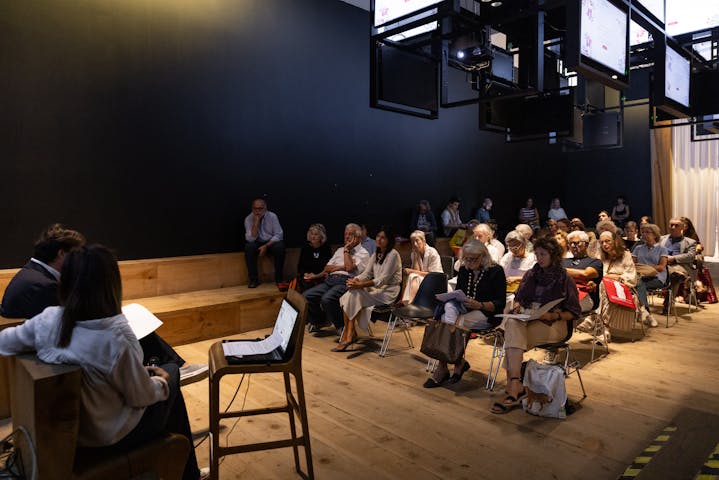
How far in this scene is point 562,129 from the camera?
19.5 feet

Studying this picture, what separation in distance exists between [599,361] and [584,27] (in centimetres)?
300

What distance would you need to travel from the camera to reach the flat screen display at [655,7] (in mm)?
4523

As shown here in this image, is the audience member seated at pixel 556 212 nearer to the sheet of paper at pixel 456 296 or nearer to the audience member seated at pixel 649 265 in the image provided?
the audience member seated at pixel 649 265

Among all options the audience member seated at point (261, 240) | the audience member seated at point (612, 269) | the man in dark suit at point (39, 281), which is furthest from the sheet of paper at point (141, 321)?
the audience member seated at point (612, 269)

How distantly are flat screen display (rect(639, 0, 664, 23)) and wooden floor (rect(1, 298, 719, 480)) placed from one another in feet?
10.7

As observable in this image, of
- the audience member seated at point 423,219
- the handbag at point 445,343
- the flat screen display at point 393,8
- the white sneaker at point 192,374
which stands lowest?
the handbag at point 445,343

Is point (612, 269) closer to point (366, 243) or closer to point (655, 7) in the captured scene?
point (655, 7)

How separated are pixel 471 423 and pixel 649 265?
4.03m

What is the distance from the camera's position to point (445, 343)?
12.8 feet

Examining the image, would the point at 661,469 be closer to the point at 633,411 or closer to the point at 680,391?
the point at 633,411

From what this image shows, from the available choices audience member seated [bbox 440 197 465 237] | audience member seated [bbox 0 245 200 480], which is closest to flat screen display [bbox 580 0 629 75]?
audience member seated [bbox 0 245 200 480]

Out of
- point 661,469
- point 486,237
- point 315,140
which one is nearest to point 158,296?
point 315,140

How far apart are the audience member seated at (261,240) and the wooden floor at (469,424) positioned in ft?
6.57

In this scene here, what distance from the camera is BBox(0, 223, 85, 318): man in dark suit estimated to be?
10.0ft
